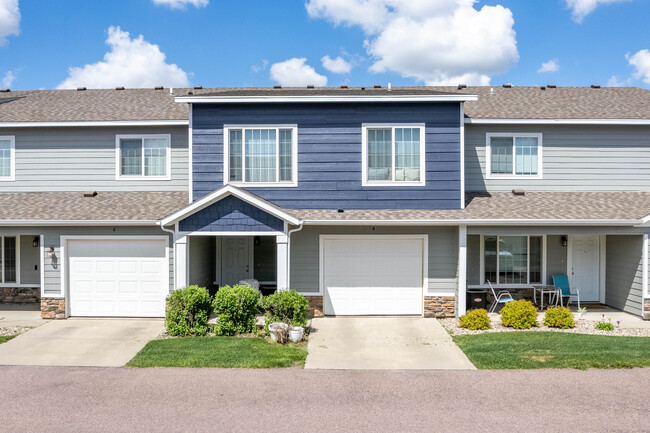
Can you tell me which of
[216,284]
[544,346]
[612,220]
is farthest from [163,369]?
[612,220]

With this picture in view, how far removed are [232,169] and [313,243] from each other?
2949mm

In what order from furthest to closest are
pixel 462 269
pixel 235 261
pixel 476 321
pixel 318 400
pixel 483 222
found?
pixel 235 261 < pixel 462 269 < pixel 483 222 < pixel 476 321 < pixel 318 400

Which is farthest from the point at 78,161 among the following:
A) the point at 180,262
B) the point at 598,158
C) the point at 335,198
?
the point at 598,158

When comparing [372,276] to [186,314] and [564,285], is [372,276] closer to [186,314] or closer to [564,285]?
[186,314]

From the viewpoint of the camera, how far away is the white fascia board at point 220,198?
1101 cm

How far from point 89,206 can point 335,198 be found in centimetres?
665

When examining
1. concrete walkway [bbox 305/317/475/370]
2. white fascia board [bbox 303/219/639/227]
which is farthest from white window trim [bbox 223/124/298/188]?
concrete walkway [bbox 305/317/475/370]

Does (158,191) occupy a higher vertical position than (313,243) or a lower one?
higher

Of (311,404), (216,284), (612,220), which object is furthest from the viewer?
(216,284)

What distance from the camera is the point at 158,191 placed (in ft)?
44.3

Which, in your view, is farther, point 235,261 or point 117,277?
point 235,261

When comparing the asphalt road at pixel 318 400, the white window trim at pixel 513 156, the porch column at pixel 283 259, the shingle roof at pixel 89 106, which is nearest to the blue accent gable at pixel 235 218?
the porch column at pixel 283 259

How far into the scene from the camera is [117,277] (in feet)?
40.1

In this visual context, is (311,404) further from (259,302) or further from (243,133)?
(243,133)
